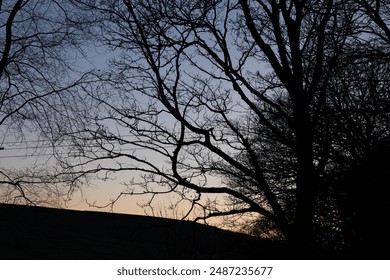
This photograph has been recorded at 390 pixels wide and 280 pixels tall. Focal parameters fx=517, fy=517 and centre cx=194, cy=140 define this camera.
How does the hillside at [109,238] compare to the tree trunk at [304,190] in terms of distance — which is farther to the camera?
the hillside at [109,238]

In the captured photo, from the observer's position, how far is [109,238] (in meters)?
14.1

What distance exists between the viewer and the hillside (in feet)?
33.8

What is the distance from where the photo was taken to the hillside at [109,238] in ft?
33.8

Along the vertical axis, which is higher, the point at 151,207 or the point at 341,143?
the point at 341,143

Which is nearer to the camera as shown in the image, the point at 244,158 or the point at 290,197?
the point at 290,197

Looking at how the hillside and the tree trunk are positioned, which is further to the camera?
the hillside

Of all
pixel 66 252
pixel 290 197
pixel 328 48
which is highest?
pixel 328 48

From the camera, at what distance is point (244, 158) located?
40.4 feet

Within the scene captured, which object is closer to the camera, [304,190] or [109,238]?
[304,190]

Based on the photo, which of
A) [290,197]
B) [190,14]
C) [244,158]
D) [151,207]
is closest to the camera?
[151,207]

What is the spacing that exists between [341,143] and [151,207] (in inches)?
152

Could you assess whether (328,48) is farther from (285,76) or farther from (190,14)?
(190,14)

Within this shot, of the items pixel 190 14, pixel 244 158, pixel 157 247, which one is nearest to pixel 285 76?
pixel 190 14

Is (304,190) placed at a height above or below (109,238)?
below
